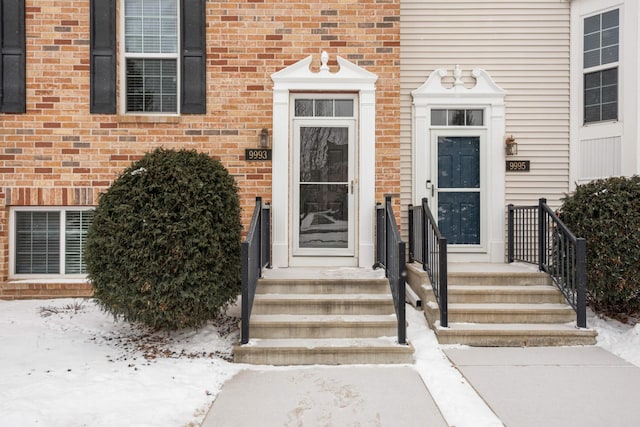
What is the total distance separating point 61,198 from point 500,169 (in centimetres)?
591

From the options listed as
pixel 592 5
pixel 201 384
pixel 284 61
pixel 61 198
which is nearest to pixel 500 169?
pixel 592 5

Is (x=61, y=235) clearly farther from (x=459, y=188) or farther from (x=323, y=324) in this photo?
(x=459, y=188)

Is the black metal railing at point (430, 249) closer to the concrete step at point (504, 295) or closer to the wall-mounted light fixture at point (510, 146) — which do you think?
the concrete step at point (504, 295)

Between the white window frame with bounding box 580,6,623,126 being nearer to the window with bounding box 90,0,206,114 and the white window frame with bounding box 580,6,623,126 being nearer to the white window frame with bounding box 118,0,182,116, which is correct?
the window with bounding box 90,0,206,114

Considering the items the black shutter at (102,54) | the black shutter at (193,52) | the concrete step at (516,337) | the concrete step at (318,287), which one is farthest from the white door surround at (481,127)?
the black shutter at (102,54)

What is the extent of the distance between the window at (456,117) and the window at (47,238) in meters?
4.93

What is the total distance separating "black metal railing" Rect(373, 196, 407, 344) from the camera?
3939 millimetres

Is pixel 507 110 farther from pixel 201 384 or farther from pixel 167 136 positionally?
pixel 201 384

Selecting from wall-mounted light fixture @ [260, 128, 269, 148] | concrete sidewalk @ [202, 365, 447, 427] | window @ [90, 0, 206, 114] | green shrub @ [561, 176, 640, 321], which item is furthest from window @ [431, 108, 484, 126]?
concrete sidewalk @ [202, 365, 447, 427]

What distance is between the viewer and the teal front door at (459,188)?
6.23 metres

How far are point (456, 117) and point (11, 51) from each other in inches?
234

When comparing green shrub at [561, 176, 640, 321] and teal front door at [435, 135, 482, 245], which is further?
teal front door at [435, 135, 482, 245]

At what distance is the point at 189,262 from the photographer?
12.9 ft

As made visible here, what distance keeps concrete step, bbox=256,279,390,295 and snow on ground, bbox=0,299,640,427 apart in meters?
0.51
